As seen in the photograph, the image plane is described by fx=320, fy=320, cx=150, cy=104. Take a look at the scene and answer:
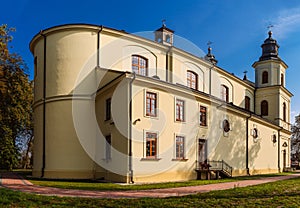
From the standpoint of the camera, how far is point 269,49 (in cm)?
3738

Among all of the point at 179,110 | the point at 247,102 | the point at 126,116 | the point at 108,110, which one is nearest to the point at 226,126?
the point at 179,110

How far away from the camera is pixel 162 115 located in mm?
18141

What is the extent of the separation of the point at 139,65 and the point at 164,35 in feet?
16.7

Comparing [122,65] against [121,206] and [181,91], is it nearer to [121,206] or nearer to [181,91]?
[181,91]

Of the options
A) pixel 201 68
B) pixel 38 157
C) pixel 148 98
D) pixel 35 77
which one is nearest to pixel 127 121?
pixel 148 98

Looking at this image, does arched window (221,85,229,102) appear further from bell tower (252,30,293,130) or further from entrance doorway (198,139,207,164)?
entrance doorway (198,139,207,164)

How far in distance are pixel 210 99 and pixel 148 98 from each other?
219 inches

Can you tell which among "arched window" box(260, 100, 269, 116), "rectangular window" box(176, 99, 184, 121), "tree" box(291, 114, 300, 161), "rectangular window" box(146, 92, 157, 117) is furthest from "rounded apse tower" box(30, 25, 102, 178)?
"tree" box(291, 114, 300, 161)

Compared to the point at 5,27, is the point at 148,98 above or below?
below

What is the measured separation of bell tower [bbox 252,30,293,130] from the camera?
3638 cm

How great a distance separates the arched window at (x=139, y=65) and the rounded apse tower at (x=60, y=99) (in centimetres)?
324

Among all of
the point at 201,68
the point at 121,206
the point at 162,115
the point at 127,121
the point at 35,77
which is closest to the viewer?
the point at 121,206

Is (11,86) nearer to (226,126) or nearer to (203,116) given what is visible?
(203,116)

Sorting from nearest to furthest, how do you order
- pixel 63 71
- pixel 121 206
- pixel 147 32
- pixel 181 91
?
1. pixel 121 206
2. pixel 181 91
3. pixel 63 71
4. pixel 147 32
